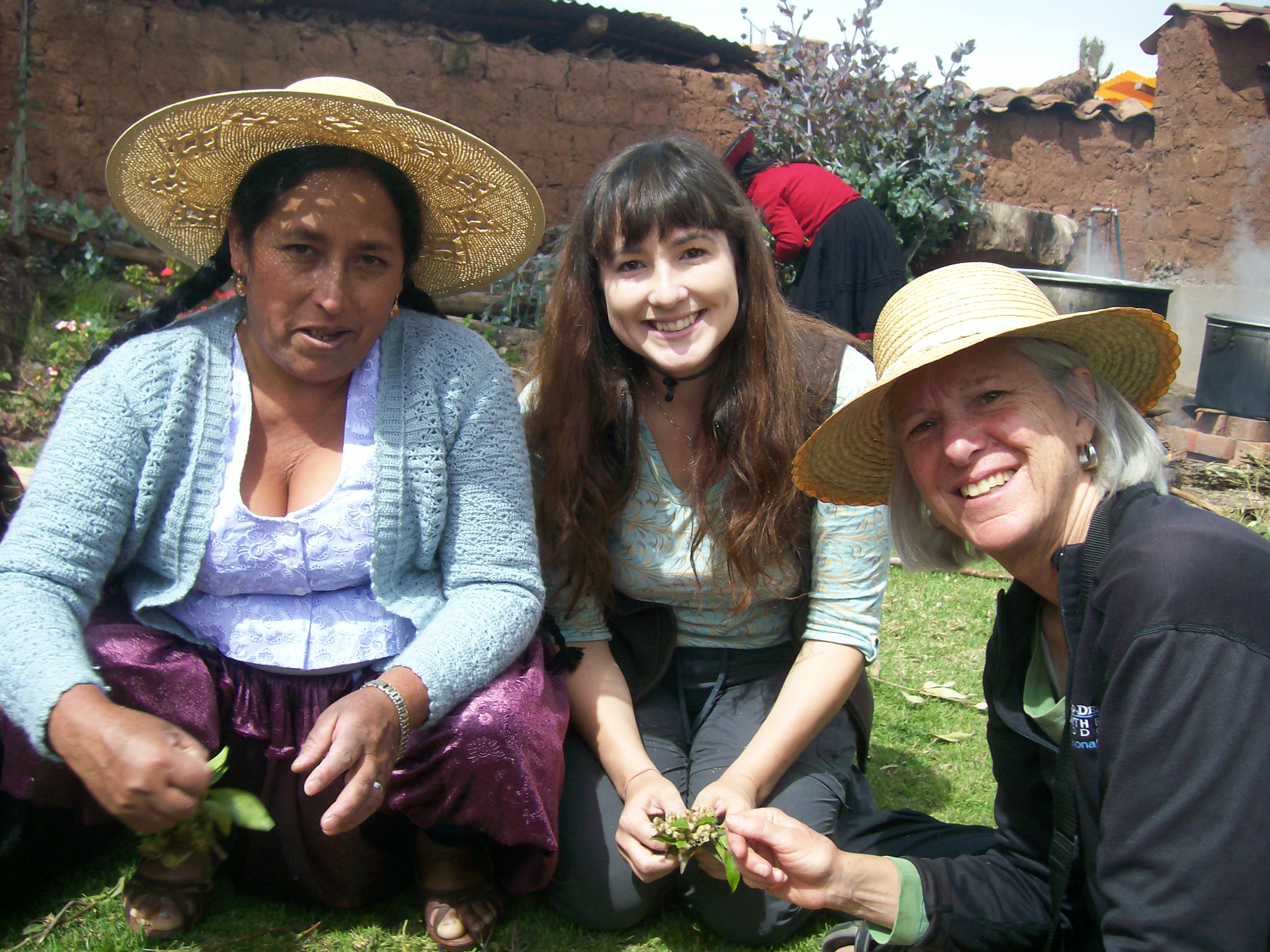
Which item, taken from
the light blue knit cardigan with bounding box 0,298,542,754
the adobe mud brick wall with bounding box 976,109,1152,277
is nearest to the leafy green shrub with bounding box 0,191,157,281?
the light blue knit cardigan with bounding box 0,298,542,754

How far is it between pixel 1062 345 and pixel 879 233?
3.72m

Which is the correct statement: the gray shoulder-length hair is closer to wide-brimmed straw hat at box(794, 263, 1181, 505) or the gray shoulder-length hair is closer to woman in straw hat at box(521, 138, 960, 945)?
wide-brimmed straw hat at box(794, 263, 1181, 505)

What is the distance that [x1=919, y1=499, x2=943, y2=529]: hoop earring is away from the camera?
2.06 m

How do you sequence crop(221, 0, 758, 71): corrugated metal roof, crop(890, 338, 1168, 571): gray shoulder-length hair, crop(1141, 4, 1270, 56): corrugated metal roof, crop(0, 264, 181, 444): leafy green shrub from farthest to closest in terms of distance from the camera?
crop(1141, 4, 1270, 56): corrugated metal roof < crop(221, 0, 758, 71): corrugated metal roof < crop(0, 264, 181, 444): leafy green shrub < crop(890, 338, 1168, 571): gray shoulder-length hair

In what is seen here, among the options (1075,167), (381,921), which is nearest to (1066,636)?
(381,921)

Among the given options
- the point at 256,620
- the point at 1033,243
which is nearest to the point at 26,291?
the point at 256,620

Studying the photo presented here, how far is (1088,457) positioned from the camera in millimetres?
1740

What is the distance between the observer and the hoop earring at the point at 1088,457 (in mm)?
1736

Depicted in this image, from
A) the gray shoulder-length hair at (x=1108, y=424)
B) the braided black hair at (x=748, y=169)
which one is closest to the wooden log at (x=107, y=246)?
the braided black hair at (x=748, y=169)

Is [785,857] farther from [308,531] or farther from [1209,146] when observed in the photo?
[1209,146]

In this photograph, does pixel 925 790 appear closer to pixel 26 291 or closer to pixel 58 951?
pixel 58 951

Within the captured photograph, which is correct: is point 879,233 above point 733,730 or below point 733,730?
above

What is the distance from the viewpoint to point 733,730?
264 cm

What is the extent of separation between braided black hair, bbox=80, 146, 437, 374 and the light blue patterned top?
0.81 metres
